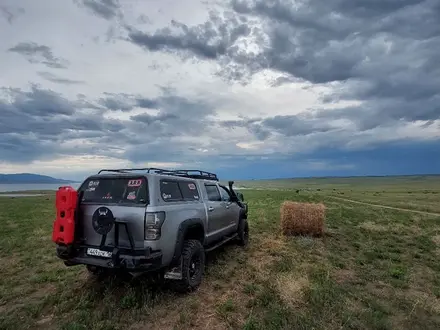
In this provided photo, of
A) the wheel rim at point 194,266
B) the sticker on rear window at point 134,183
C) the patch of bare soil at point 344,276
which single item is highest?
the sticker on rear window at point 134,183

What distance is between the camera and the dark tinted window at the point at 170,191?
20.6 feet

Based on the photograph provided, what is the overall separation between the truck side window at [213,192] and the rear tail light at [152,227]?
2.75 meters

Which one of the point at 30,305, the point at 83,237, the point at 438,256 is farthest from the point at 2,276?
the point at 438,256

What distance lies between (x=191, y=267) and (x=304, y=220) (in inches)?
262

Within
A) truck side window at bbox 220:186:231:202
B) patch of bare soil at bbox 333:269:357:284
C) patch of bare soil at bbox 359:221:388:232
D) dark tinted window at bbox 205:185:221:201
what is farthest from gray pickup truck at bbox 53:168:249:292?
patch of bare soil at bbox 359:221:388:232

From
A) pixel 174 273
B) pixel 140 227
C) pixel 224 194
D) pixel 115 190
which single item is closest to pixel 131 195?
pixel 115 190

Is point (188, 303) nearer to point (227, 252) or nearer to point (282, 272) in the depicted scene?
point (282, 272)

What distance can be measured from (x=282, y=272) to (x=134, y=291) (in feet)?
11.2

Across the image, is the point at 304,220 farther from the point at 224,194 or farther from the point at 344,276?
the point at 344,276

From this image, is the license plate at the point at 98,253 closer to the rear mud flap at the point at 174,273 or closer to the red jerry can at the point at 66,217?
the red jerry can at the point at 66,217

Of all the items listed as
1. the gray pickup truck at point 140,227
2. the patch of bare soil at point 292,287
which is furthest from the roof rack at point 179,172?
the patch of bare soil at point 292,287

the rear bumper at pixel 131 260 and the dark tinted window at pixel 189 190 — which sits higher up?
the dark tinted window at pixel 189 190

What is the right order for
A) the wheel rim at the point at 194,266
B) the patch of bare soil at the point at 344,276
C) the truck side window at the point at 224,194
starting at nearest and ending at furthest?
the wheel rim at the point at 194,266, the patch of bare soil at the point at 344,276, the truck side window at the point at 224,194

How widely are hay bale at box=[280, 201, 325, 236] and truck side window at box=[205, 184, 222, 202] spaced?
4.42 meters
